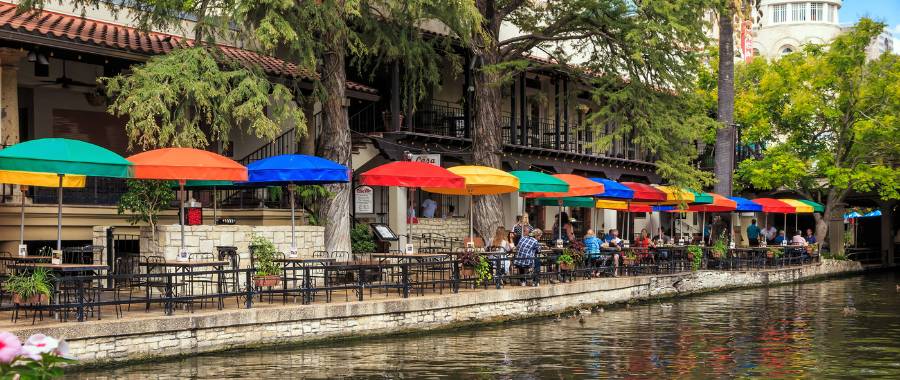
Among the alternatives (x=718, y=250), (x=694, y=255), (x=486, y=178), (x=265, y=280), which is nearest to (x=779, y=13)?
(x=718, y=250)

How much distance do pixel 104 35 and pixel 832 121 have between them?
28.4 metres

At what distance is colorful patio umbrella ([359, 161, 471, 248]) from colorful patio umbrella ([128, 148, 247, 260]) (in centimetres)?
373

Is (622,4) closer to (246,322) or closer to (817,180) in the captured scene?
(246,322)

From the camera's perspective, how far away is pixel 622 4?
28.2 meters

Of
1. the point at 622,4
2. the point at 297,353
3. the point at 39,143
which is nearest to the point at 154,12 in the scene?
the point at 39,143

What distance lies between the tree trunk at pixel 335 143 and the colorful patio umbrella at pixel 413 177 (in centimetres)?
308

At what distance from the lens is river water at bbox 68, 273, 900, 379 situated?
14070mm

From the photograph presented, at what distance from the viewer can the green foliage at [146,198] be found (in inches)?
765

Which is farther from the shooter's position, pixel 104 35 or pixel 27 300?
pixel 104 35

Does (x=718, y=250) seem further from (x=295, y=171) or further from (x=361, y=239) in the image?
(x=295, y=171)

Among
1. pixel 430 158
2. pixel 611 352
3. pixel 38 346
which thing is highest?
pixel 430 158

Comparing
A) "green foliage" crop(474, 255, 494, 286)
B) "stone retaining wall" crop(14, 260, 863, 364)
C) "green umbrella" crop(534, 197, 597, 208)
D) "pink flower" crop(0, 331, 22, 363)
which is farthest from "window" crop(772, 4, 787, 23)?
"pink flower" crop(0, 331, 22, 363)

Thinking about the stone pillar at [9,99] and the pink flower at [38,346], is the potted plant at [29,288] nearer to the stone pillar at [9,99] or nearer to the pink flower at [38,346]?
the stone pillar at [9,99]

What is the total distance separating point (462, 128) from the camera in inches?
1356
